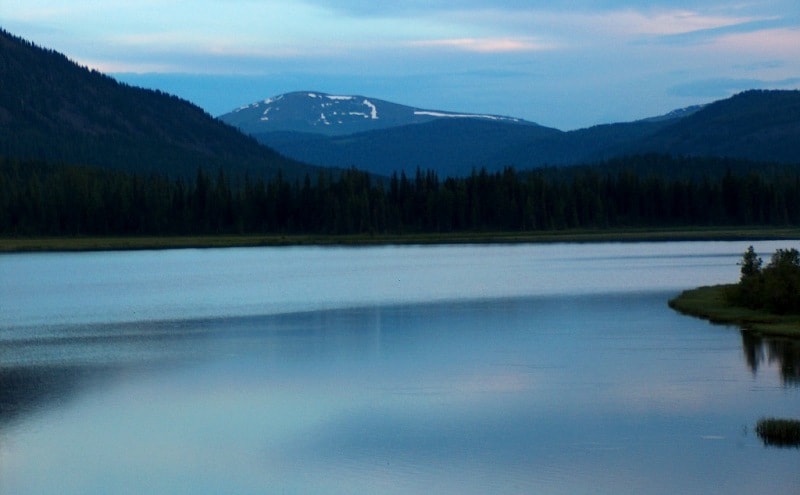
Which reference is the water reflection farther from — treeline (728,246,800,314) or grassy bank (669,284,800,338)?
treeline (728,246,800,314)

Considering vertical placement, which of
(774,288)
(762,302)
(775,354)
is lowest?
(775,354)

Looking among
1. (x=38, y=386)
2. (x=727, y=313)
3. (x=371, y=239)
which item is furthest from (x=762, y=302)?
(x=371, y=239)

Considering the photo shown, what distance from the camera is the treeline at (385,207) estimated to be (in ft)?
447

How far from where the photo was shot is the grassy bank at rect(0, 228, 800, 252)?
393 ft

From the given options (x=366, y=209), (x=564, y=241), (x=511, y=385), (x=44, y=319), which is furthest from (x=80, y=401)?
(x=366, y=209)

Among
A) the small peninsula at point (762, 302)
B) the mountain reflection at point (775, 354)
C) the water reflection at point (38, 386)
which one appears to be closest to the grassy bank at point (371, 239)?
the small peninsula at point (762, 302)

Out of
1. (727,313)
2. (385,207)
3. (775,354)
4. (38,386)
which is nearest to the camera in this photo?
(38,386)

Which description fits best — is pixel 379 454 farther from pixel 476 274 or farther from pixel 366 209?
pixel 366 209

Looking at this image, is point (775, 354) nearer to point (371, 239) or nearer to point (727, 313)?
point (727, 313)

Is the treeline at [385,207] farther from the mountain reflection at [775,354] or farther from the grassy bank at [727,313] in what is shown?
the mountain reflection at [775,354]

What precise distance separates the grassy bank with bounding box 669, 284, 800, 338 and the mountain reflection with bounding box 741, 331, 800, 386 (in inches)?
30.4

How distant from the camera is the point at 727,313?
40.2 m

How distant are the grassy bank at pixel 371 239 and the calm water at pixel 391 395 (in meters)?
67.1

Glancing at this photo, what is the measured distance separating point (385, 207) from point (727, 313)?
98258 millimetres
